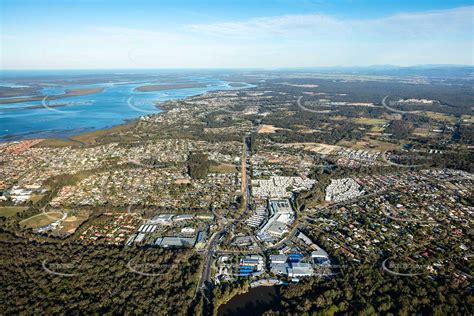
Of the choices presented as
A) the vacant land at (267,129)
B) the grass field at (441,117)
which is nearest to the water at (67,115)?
the vacant land at (267,129)

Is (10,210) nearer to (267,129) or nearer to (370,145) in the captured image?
(267,129)

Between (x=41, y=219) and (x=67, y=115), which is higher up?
(x=67, y=115)

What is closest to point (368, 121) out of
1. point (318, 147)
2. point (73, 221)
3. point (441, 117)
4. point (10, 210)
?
point (441, 117)

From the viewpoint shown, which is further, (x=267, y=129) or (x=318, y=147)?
(x=267, y=129)

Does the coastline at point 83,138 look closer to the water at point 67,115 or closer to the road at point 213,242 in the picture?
the water at point 67,115

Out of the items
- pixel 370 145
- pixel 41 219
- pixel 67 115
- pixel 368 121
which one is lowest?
pixel 41 219

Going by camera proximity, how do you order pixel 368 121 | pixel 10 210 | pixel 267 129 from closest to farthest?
pixel 10 210, pixel 267 129, pixel 368 121

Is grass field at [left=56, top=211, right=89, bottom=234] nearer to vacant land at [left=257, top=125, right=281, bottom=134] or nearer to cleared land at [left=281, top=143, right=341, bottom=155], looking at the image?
cleared land at [left=281, top=143, right=341, bottom=155]
